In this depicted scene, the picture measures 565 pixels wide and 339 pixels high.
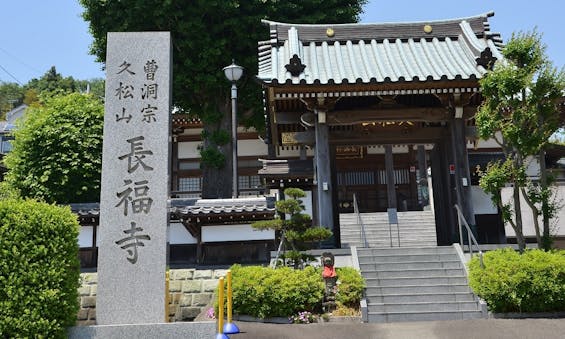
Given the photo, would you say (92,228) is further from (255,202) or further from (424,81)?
(424,81)

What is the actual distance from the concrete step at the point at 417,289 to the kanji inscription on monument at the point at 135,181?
4874 millimetres

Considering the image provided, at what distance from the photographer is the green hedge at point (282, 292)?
31.2 feet

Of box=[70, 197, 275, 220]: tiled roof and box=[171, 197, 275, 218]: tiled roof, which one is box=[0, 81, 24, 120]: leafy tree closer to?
box=[70, 197, 275, 220]: tiled roof

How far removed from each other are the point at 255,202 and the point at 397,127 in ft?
17.4

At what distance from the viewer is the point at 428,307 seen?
391 inches

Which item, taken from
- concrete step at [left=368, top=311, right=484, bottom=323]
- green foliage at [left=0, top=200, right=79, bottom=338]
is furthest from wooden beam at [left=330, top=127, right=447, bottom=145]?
green foliage at [left=0, top=200, right=79, bottom=338]

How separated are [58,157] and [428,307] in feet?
52.2

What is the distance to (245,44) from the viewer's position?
23875mm

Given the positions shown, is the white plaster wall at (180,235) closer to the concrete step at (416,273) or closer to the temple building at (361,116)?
the temple building at (361,116)

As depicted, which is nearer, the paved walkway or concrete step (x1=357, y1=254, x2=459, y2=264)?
the paved walkway

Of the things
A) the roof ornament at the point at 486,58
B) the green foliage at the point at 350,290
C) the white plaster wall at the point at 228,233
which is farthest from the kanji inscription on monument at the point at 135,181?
the white plaster wall at the point at 228,233

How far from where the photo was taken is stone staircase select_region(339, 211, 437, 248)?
61.9 ft

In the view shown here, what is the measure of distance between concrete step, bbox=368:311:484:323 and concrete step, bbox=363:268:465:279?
1.54m

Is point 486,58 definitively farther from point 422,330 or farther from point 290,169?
point 422,330
